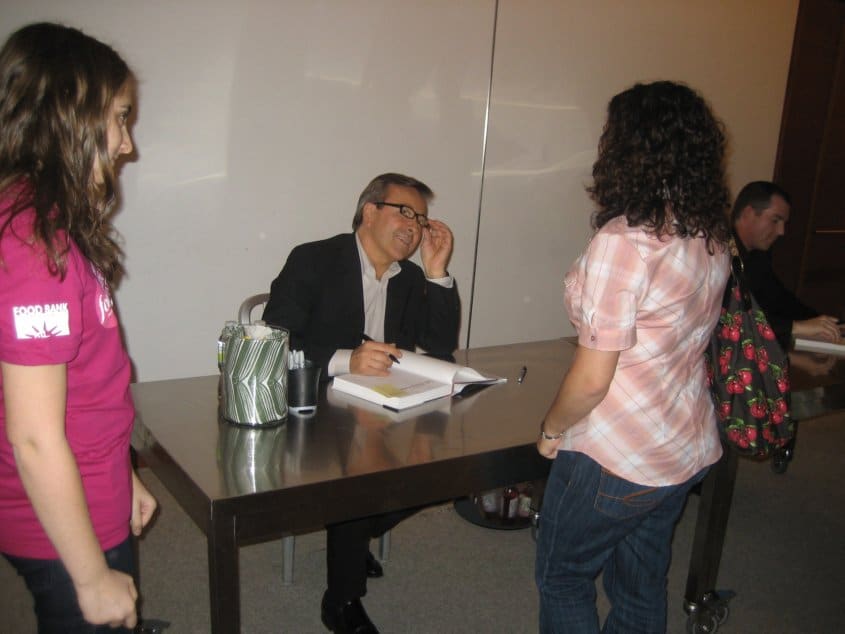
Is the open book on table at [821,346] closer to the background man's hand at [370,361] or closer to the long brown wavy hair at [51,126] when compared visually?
the background man's hand at [370,361]

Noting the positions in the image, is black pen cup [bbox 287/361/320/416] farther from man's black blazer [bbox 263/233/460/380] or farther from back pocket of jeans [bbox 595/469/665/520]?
back pocket of jeans [bbox 595/469/665/520]

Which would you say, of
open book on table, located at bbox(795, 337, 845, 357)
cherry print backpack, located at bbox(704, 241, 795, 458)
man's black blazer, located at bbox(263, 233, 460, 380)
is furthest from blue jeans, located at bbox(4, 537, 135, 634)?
open book on table, located at bbox(795, 337, 845, 357)

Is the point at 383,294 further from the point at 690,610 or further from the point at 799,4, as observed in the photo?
the point at 799,4

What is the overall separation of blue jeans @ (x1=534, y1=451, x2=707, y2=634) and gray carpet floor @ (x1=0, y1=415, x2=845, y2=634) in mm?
631

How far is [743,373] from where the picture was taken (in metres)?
1.42

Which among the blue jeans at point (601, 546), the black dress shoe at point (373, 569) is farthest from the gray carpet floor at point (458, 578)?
the blue jeans at point (601, 546)

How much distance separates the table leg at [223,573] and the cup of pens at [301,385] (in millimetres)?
376

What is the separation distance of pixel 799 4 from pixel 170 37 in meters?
3.70

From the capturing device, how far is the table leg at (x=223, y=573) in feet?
3.67

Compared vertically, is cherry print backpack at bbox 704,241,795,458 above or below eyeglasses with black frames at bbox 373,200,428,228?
below

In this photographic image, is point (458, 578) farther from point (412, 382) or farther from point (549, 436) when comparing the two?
point (549, 436)

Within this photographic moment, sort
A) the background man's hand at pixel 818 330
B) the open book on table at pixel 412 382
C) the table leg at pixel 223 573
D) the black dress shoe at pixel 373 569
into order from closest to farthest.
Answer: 1. the table leg at pixel 223 573
2. the open book on table at pixel 412 382
3. the black dress shoe at pixel 373 569
4. the background man's hand at pixel 818 330

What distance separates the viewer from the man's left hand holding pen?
5.65 ft

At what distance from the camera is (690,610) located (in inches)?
78.4
